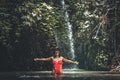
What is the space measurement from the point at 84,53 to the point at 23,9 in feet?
19.0

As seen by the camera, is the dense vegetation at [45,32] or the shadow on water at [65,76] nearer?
the shadow on water at [65,76]

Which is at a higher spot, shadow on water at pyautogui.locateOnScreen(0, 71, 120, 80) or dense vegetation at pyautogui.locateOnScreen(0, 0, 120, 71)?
dense vegetation at pyautogui.locateOnScreen(0, 0, 120, 71)

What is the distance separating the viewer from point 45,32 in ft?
93.6

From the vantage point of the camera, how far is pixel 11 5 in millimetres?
27891

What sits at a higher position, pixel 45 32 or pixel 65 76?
pixel 45 32

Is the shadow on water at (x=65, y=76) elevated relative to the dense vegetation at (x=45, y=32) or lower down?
lower down

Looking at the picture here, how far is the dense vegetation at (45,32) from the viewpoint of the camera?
27.4 meters

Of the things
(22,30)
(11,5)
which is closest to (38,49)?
(22,30)

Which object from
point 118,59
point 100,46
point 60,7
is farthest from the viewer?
point 60,7

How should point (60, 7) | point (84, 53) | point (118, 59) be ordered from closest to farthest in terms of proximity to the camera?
point (118, 59) < point (84, 53) < point (60, 7)

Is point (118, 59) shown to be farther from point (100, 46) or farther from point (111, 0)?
point (111, 0)

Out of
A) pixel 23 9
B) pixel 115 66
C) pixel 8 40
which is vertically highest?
pixel 23 9

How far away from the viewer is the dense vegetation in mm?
27359

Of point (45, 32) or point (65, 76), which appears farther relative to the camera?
point (45, 32)
